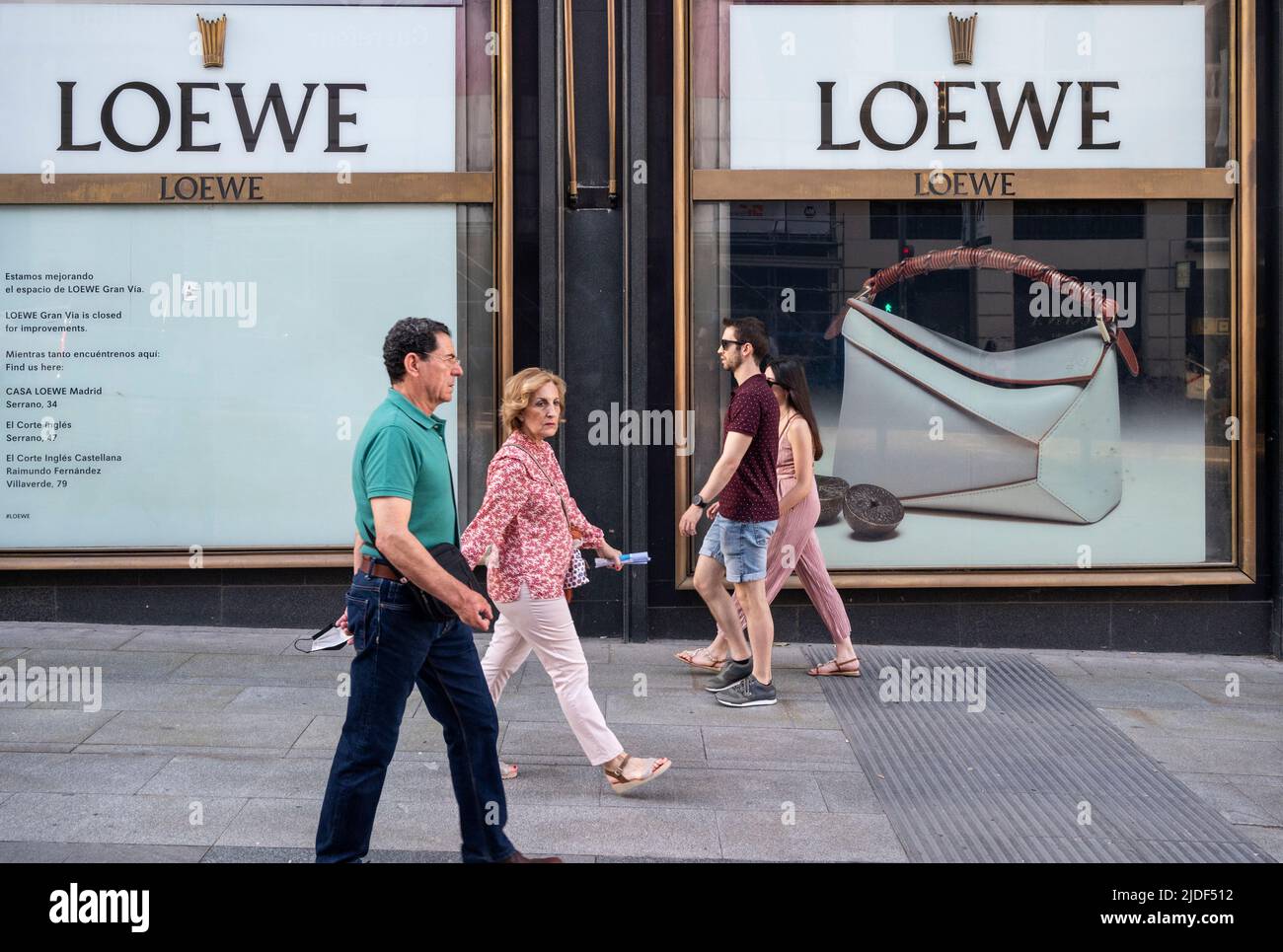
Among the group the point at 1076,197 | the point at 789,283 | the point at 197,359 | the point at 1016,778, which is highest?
the point at 1076,197

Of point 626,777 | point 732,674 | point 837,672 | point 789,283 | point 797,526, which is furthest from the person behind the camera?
point 789,283

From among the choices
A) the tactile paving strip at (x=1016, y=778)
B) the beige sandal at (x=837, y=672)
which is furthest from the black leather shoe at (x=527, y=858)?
the beige sandal at (x=837, y=672)

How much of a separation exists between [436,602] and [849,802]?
2209 mm

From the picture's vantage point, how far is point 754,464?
21.3ft

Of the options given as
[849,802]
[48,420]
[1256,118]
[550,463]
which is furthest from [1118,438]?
[48,420]

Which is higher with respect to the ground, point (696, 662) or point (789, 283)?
point (789, 283)

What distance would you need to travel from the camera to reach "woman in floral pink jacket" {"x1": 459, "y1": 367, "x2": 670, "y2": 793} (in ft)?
16.0

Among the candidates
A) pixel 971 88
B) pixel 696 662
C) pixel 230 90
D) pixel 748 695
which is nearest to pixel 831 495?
pixel 696 662

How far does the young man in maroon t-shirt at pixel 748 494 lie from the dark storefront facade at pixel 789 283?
154 centimetres

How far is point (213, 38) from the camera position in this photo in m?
8.15

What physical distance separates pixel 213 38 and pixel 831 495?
5000 mm

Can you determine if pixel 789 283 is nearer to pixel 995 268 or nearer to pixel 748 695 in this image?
pixel 995 268

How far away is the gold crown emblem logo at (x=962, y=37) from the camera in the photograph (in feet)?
27.1

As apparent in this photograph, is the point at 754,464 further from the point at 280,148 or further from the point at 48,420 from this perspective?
the point at 48,420
